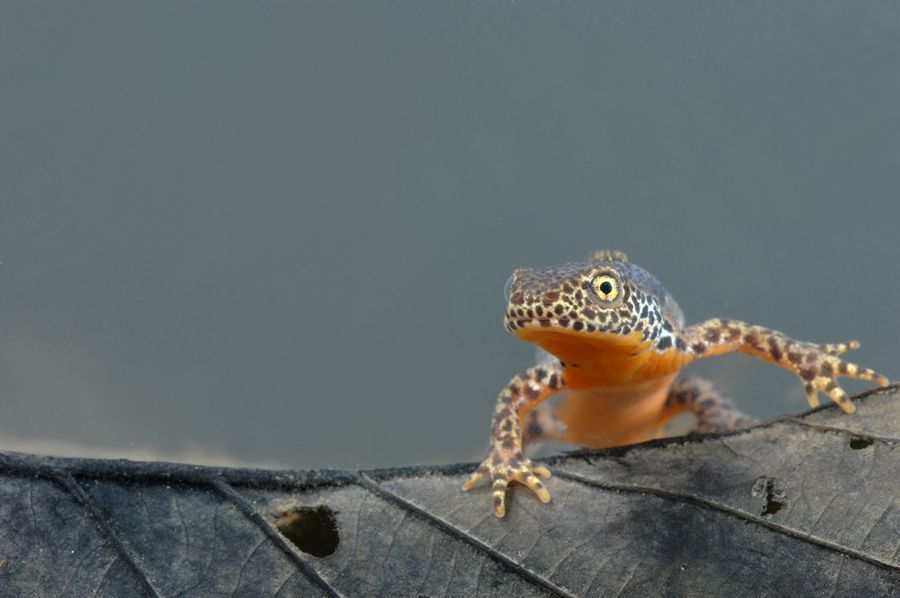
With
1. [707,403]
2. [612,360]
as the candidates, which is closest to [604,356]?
[612,360]

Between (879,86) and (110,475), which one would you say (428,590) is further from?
(879,86)

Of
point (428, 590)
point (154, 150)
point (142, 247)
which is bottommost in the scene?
point (142, 247)

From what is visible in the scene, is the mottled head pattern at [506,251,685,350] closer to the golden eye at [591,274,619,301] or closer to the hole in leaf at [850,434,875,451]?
the golden eye at [591,274,619,301]

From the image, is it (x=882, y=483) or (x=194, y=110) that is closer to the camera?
(x=882, y=483)

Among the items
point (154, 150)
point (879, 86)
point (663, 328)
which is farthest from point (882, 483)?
point (154, 150)

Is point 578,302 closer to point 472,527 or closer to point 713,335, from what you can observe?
point 472,527

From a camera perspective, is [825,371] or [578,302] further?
[825,371]

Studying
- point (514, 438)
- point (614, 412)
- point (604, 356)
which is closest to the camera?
point (514, 438)
